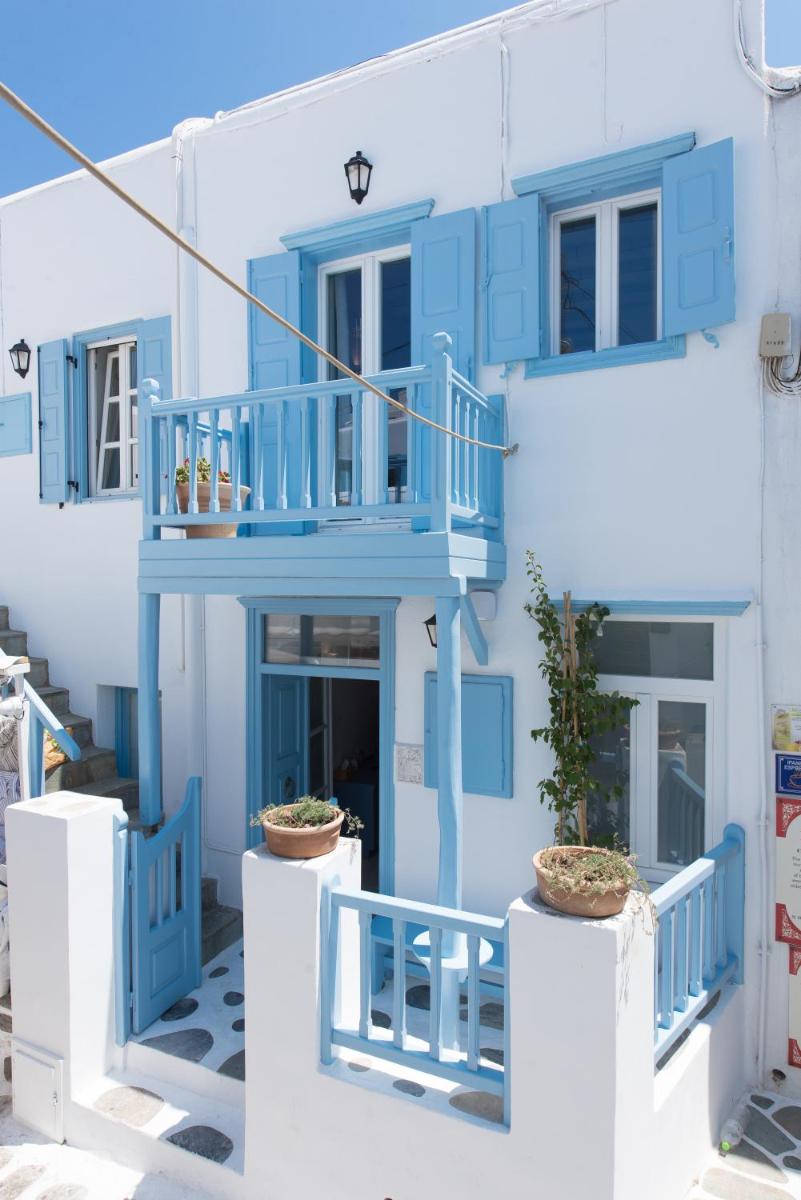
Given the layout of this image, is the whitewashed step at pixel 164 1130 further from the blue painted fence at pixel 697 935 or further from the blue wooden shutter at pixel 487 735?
the blue wooden shutter at pixel 487 735

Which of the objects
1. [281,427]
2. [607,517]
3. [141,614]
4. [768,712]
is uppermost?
[281,427]

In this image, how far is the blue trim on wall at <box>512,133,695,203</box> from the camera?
15.3 ft

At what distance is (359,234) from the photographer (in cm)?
567

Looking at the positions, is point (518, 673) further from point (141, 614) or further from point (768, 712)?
point (141, 614)

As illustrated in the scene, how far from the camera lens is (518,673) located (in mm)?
5168

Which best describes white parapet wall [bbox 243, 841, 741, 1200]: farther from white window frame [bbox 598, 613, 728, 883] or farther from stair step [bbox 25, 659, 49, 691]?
stair step [bbox 25, 659, 49, 691]

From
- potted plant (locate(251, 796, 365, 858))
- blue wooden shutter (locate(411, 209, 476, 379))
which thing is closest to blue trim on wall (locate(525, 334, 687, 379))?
blue wooden shutter (locate(411, 209, 476, 379))

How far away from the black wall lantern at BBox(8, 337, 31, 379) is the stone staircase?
2.31m

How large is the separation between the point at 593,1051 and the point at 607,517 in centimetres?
310

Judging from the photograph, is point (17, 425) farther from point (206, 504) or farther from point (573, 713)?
point (573, 713)

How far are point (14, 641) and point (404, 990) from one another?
18.0ft

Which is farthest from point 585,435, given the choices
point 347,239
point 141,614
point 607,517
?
point 141,614

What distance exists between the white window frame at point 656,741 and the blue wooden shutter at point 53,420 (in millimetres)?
5172

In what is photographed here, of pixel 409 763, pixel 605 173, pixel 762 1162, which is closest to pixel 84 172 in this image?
pixel 605 173
